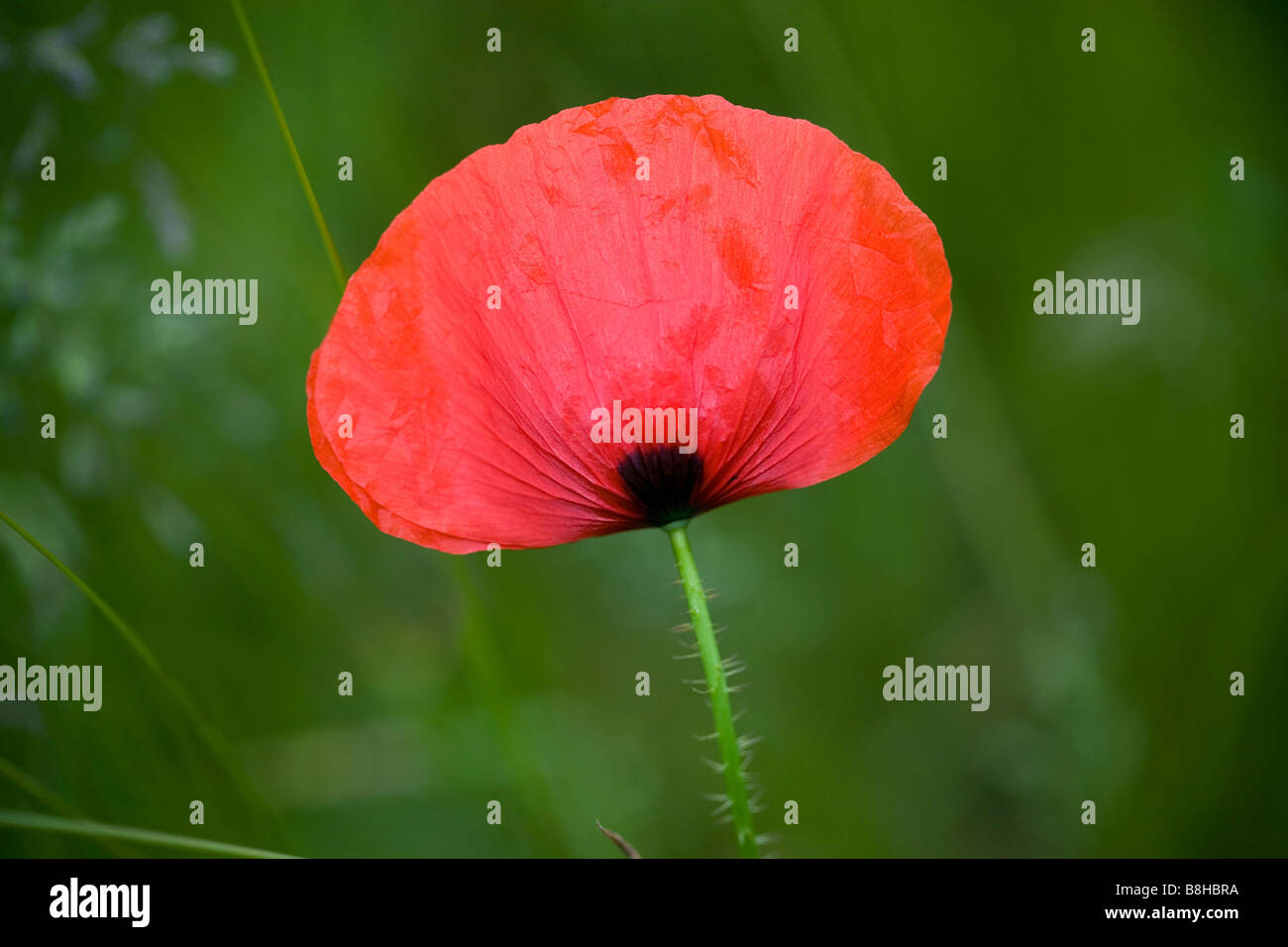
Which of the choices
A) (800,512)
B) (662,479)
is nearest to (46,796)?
(662,479)

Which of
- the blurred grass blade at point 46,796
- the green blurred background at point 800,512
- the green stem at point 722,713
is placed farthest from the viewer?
the green blurred background at point 800,512

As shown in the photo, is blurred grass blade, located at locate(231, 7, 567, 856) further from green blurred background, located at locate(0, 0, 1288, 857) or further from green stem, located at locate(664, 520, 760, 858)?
green stem, located at locate(664, 520, 760, 858)

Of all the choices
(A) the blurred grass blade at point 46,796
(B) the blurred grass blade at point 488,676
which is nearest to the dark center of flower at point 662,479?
(B) the blurred grass blade at point 488,676

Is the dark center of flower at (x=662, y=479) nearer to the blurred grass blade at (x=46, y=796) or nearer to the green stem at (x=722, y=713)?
the green stem at (x=722, y=713)

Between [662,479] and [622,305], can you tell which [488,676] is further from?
[622,305]
